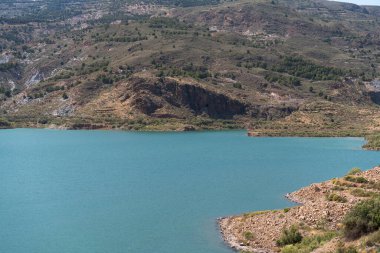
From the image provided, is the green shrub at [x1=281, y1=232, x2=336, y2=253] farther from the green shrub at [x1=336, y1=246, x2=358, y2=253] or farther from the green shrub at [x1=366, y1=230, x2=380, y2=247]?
the green shrub at [x1=366, y1=230, x2=380, y2=247]

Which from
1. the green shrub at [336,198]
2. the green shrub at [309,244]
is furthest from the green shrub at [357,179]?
the green shrub at [309,244]

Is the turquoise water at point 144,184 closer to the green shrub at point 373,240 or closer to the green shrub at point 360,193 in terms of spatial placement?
the green shrub at point 360,193

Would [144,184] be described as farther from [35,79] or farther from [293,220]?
[35,79]

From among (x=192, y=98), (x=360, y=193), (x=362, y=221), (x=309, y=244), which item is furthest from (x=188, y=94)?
(x=362, y=221)

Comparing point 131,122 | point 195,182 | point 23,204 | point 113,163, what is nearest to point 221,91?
point 131,122

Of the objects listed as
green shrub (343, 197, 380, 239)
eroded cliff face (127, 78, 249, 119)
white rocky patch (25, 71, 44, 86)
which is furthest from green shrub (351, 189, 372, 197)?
white rocky patch (25, 71, 44, 86)

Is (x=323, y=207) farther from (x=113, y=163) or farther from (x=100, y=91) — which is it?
(x=100, y=91)
